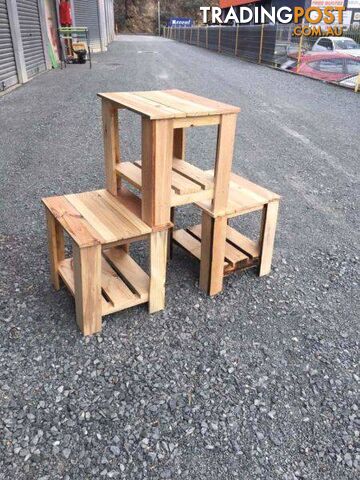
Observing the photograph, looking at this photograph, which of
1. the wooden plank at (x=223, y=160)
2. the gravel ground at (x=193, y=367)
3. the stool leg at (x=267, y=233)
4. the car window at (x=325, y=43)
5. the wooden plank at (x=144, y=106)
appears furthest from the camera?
the car window at (x=325, y=43)

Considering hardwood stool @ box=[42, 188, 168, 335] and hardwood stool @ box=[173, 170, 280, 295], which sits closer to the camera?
hardwood stool @ box=[42, 188, 168, 335]

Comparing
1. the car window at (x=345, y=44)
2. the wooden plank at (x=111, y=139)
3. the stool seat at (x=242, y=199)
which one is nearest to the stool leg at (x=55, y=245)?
the wooden plank at (x=111, y=139)

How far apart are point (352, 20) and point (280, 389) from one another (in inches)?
1198

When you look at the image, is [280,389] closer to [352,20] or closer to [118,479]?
[118,479]

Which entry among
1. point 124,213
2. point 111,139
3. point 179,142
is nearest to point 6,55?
point 179,142

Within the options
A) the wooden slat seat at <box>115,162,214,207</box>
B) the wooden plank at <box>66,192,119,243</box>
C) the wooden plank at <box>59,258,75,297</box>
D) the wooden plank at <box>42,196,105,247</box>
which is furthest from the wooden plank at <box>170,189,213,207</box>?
the wooden plank at <box>59,258,75,297</box>

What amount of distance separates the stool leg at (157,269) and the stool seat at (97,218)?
10 cm

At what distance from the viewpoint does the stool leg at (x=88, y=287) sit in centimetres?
239

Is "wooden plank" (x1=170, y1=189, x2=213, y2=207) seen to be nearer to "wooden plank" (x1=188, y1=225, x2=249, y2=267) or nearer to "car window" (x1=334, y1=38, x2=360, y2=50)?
"wooden plank" (x1=188, y1=225, x2=249, y2=267)

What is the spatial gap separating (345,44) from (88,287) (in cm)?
1598

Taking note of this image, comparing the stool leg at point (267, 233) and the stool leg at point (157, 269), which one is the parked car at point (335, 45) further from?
the stool leg at point (157, 269)

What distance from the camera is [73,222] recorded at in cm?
261

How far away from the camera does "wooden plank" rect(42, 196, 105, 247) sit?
240 cm

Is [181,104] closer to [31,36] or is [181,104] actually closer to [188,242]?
[188,242]
